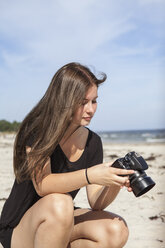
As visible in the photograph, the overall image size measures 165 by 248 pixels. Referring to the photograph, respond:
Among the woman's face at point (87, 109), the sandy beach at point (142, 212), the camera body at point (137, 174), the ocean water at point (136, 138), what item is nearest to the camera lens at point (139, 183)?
the camera body at point (137, 174)

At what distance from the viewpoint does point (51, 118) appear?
5.93 ft

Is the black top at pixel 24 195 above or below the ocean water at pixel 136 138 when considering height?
above

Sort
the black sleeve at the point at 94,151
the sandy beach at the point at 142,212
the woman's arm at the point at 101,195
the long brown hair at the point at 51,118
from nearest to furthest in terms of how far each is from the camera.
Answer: the long brown hair at the point at 51,118
the woman's arm at the point at 101,195
the black sleeve at the point at 94,151
the sandy beach at the point at 142,212

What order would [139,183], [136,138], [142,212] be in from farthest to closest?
1. [136,138]
2. [142,212]
3. [139,183]

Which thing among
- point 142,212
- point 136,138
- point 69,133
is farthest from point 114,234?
point 136,138

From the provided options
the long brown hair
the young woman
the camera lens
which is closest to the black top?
the young woman

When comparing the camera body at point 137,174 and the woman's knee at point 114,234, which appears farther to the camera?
the woman's knee at point 114,234

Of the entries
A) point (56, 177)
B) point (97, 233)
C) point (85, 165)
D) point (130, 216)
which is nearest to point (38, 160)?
point (56, 177)

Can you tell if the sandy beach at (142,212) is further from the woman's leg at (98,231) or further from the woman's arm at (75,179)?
the woman's arm at (75,179)

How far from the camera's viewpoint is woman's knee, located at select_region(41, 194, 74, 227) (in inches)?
67.3

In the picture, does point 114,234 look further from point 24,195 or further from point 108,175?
point 24,195

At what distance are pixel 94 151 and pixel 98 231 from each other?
1.77 feet

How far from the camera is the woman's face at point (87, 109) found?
1852mm

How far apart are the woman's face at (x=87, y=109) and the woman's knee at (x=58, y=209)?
18.1 inches
